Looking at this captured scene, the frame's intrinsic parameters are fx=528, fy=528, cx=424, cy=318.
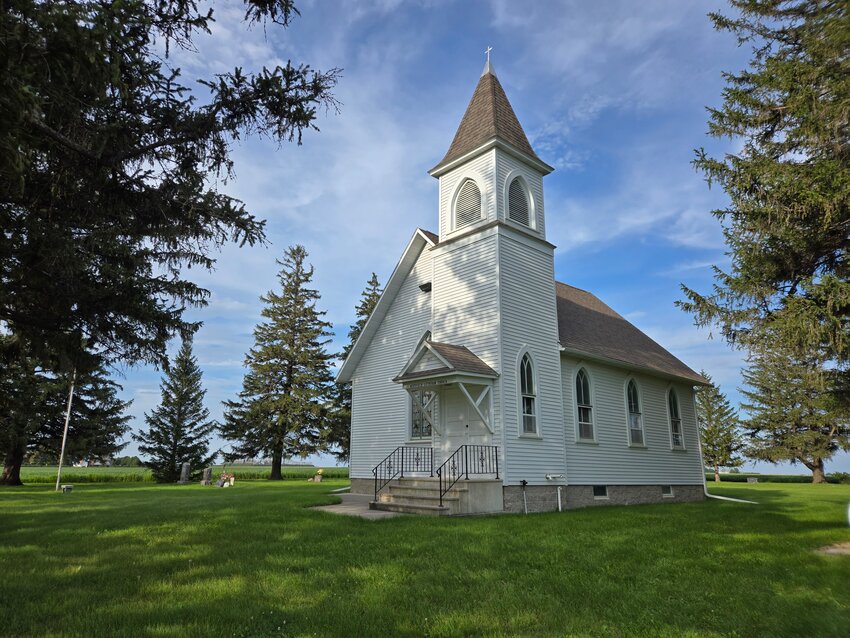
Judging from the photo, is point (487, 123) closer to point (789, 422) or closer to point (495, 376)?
point (495, 376)

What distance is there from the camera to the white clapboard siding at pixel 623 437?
15555 mm

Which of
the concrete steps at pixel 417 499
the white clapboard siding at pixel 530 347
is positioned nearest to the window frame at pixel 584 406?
the white clapboard siding at pixel 530 347

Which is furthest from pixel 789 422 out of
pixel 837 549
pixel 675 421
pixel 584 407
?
pixel 837 549

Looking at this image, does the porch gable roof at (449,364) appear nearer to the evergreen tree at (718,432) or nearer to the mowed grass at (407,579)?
the mowed grass at (407,579)

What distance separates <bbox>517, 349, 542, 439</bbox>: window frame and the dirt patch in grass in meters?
6.50

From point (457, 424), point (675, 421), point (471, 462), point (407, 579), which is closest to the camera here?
point (407, 579)

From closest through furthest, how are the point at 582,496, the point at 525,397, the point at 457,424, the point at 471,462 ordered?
the point at 471,462 → the point at 525,397 → the point at 457,424 → the point at 582,496

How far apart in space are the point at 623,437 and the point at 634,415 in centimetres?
124

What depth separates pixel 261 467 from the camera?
2014 inches

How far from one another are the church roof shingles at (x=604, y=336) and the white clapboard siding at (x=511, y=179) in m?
3.59

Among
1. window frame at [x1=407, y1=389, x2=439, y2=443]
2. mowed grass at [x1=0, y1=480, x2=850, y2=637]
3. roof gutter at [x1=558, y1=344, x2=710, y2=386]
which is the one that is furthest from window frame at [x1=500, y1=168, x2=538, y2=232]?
mowed grass at [x1=0, y1=480, x2=850, y2=637]

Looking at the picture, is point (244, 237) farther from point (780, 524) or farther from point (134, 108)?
point (780, 524)

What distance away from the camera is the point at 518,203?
15.6 m

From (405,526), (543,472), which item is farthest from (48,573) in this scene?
(543,472)
